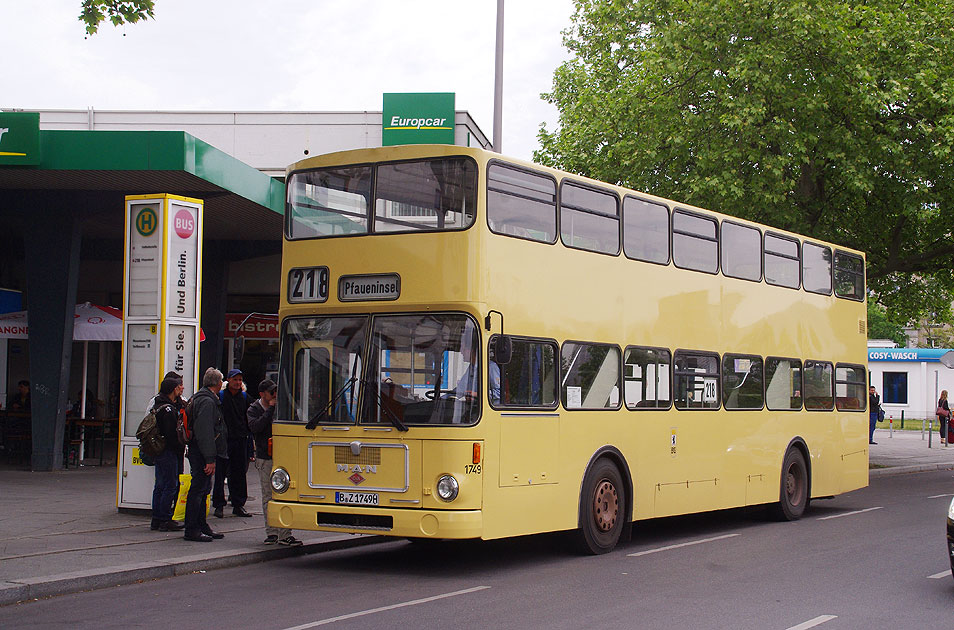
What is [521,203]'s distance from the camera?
10977 mm

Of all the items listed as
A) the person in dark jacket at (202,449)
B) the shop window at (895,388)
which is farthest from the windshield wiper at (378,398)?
the shop window at (895,388)

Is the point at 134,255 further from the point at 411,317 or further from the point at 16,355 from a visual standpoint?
the point at 16,355

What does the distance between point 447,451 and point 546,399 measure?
4.92 feet

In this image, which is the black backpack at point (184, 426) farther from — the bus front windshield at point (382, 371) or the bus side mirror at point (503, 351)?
the bus side mirror at point (503, 351)

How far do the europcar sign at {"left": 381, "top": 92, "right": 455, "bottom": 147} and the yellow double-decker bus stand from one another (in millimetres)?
35928

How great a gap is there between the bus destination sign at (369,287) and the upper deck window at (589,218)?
207 centimetres

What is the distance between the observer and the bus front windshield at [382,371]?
10.2 meters

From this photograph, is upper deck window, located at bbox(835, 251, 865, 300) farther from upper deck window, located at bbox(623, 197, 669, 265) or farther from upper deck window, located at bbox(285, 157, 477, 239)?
upper deck window, located at bbox(285, 157, 477, 239)

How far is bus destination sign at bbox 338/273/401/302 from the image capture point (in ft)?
34.7

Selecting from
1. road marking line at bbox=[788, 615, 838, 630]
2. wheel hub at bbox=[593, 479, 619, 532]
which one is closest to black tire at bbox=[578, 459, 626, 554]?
wheel hub at bbox=[593, 479, 619, 532]

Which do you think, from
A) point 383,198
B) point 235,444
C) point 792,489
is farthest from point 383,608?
point 792,489

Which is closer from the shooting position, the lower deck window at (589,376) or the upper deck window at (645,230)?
the lower deck window at (589,376)

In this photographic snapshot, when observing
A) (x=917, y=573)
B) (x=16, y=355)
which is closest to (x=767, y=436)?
(x=917, y=573)

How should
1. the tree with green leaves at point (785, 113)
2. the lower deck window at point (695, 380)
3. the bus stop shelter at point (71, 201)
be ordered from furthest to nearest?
the tree with green leaves at point (785, 113), the bus stop shelter at point (71, 201), the lower deck window at point (695, 380)
